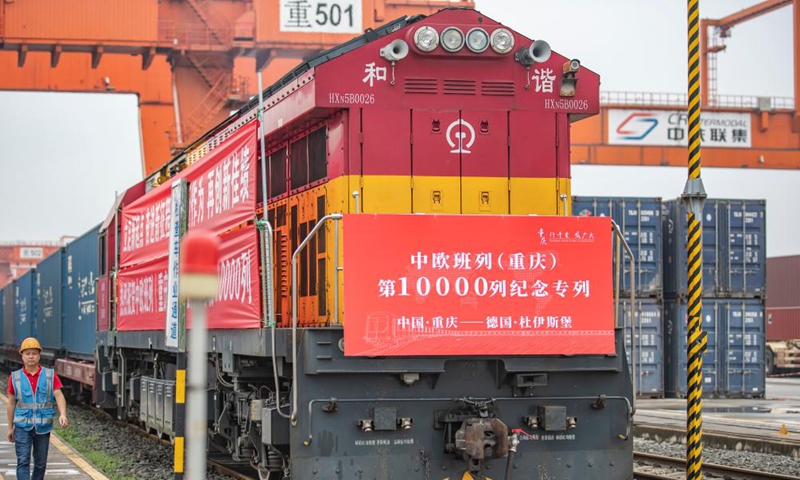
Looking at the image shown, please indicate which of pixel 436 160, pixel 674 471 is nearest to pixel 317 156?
pixel 436 160

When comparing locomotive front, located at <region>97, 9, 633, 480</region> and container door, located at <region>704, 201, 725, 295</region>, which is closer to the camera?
locomotive front, located at <region>97, 9, 633, 480</region>

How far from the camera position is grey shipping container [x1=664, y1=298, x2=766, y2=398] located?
25062 millimetres

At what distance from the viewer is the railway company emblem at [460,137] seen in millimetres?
8922

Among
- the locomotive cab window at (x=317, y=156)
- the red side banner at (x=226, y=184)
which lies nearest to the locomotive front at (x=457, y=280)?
the locomotive cab window at (x=317, y=156)

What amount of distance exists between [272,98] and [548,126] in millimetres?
2514

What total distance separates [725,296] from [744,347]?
1248 mm

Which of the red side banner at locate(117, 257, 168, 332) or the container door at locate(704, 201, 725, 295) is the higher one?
the container door at locate(704, 201, 725, 295)

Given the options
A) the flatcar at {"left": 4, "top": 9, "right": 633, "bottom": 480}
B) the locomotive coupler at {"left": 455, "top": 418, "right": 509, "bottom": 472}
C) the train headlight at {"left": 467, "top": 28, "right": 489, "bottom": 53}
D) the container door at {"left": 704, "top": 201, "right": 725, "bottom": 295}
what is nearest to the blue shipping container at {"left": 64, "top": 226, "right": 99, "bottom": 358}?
the flatcar at {"left": 4, "top": 9, "right": 633, "bottom": 480}

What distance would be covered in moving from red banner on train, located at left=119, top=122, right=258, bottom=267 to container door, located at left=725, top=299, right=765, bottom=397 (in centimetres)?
1504

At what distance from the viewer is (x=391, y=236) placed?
826cm

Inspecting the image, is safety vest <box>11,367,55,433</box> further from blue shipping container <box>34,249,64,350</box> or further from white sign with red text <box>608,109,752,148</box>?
white sign with red text <box>608,109,752,148</box>

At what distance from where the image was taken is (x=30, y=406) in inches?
355

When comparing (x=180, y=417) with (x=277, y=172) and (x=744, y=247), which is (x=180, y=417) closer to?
(x=277, y=172)

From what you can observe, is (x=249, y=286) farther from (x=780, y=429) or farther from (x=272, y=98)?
(x=780, y=429)
